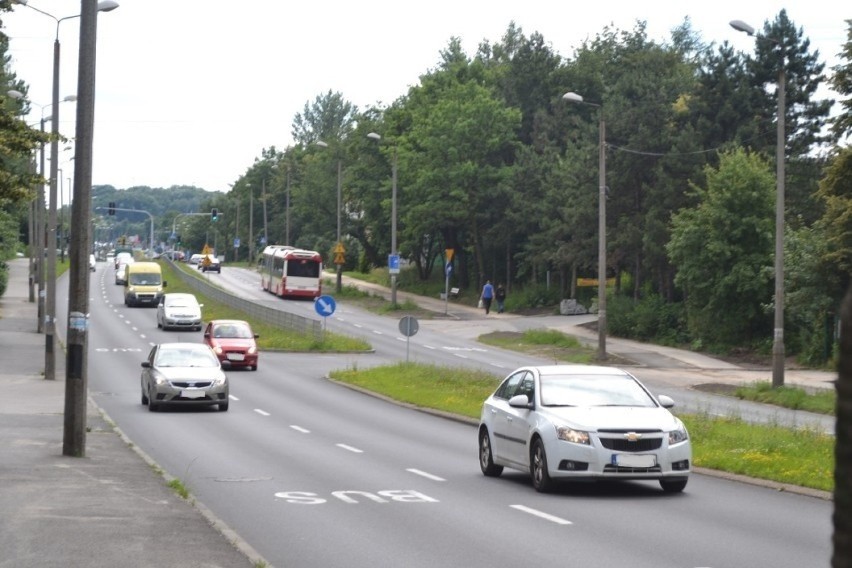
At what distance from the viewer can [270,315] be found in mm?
64000

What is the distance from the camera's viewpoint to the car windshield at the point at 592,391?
16.5 m

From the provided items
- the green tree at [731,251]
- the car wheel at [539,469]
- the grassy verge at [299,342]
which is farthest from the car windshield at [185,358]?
the green tree at [731,251]

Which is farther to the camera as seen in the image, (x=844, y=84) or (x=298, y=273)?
(x=298, y=273)

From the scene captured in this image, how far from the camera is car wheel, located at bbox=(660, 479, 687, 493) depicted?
16.0 m

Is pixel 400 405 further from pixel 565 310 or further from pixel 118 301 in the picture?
pixel 118 301

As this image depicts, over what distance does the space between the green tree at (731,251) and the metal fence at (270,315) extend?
14.8 meters

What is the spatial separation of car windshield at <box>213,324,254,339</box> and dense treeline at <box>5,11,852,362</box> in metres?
17.2

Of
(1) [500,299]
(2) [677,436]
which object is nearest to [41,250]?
(1) [500,299]

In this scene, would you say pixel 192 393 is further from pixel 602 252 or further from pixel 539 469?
pixel 602 252

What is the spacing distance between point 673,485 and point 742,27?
2008 cm

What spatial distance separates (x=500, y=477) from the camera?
1827cm

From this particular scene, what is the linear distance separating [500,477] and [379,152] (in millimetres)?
77966

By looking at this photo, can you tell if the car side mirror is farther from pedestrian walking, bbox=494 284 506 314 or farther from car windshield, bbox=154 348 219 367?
pedestrian walking, bbox=494 284 506 314

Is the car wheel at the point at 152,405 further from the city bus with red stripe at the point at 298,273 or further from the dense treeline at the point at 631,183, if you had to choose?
the city bus with red stripe at the point at 298,273
